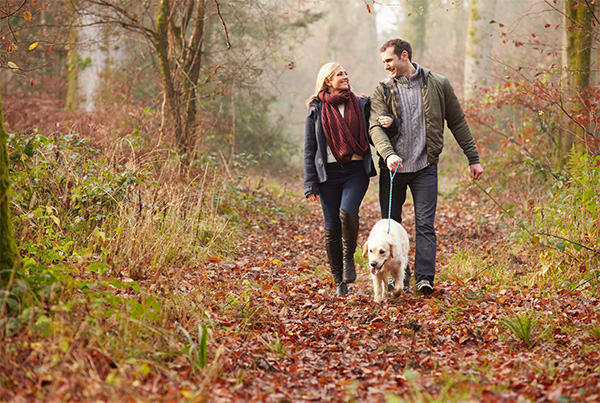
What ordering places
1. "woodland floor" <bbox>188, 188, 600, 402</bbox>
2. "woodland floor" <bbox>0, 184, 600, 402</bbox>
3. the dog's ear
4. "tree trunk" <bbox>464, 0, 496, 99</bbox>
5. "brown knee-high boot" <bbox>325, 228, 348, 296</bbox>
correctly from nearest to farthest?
"woodland floor" <bbox>0, 184, 600, 402</bbox>
"woodland floor" <bbox>188, 188, 600, 402</bbox>
the dog's ear
"brown knee-high boot" <bbox>325, 228, 348, 296</bbox>
"tree trunk" <bbox>464, 0, 496, 99</bbox>

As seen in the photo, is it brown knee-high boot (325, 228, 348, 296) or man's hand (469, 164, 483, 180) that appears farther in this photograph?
brown knee-high boot (325, 228, 348, 296)

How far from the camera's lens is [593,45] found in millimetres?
7426

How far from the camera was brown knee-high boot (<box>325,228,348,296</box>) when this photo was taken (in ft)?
18.2

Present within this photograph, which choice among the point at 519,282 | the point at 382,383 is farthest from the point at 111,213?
the point at 519,282

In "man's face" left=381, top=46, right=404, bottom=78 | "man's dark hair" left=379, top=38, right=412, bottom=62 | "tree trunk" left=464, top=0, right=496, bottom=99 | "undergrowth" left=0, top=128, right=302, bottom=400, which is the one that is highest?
"tree trunk" left=464, top=0, right=496, bottom=99

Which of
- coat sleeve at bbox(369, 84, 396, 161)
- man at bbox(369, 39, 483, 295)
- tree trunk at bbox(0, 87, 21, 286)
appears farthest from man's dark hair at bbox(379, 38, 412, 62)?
tree trunk at bbox(0, 87, 21, 286)

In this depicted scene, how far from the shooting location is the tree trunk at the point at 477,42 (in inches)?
592

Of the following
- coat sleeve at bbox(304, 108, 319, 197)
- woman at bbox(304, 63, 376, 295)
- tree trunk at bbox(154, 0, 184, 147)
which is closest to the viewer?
woman at bbox(304, 63, 376, 295)

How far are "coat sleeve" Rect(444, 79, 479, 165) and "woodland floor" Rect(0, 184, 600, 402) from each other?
4.73ft

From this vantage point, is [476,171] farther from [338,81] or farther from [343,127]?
[338,81]

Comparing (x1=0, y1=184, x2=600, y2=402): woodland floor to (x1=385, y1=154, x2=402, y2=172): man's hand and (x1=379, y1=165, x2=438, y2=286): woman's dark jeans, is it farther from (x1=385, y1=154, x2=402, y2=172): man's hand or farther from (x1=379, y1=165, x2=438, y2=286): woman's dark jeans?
(x1=385, y1=154, x2=402, y2=172): man's hand

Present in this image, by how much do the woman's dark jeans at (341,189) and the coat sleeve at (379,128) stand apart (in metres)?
0.35

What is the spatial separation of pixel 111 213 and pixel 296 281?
2206 mm

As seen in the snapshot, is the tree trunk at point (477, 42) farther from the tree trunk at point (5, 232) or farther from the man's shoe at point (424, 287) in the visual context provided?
the tree trunk at point (5, 232)
